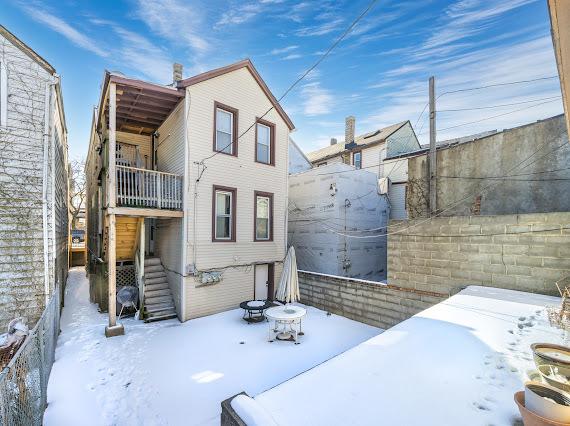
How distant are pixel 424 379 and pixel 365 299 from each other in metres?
6.79

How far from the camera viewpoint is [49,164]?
7129mm

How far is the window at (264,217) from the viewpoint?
11250 millimetres

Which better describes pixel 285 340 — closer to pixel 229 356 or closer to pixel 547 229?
pixel 229 356

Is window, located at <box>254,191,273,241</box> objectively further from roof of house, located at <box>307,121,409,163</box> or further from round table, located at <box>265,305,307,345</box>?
roof of house, located at <box>307,121,409,163</box>

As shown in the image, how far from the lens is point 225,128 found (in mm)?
10414

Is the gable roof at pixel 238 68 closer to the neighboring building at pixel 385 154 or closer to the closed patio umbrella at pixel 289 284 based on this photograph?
the closed patio umbrella at pixel 289 284

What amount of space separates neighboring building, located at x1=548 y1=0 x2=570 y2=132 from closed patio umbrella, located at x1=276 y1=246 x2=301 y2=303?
9.14 metres

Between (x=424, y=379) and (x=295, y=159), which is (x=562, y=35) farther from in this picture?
(x=295, y=159)

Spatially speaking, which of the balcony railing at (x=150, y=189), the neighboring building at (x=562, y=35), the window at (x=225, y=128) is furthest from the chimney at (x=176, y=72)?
the neighboring building at (x=562, y=35)

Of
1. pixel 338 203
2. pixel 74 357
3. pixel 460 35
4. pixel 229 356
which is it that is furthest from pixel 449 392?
pixel 338 203

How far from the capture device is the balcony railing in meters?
8.62

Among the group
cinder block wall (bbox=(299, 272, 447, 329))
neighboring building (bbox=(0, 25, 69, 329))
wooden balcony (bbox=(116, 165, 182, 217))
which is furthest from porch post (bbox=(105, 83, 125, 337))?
cinder block wall (bbox=(299, 272, 447, 329))

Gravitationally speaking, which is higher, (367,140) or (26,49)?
(367,140)

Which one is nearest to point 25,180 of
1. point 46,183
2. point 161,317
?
point 46,183
